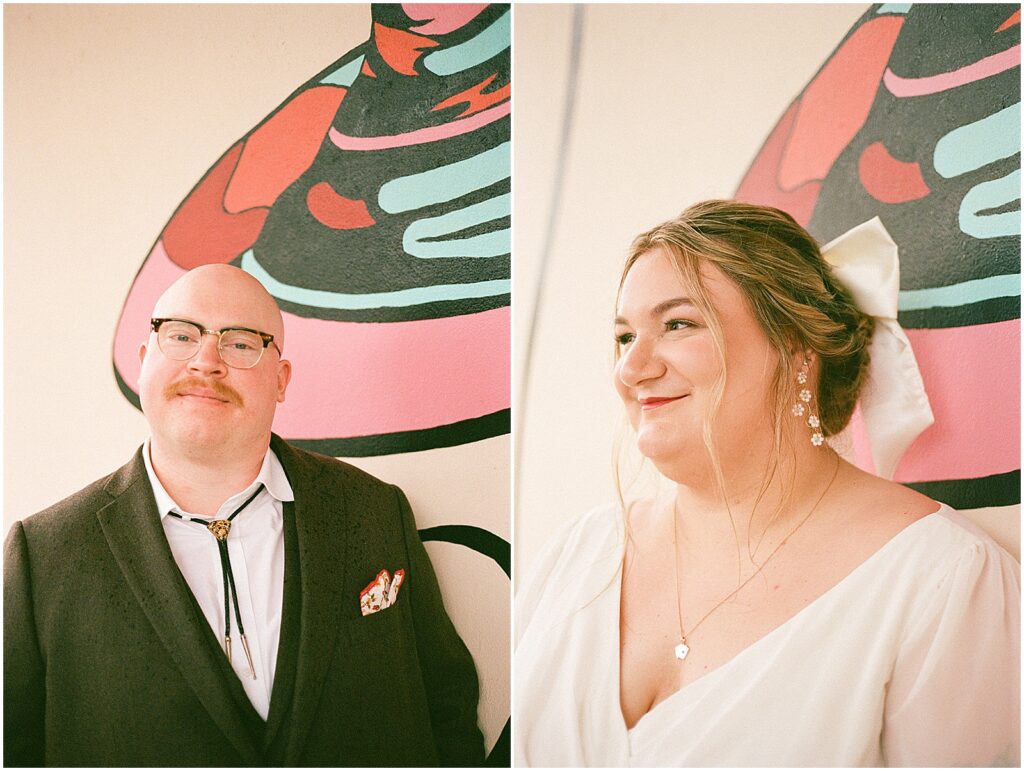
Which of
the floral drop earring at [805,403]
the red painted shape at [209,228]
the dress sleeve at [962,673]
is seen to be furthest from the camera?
the red painted shape at [209,228]

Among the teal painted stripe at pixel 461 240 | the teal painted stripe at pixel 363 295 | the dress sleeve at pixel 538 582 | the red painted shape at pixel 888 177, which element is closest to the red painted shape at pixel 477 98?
the teal painted stripe at pixel 461 240

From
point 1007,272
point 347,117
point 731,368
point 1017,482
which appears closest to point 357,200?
point 347,117

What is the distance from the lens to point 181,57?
85.9 inches

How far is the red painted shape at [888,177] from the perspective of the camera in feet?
6.93

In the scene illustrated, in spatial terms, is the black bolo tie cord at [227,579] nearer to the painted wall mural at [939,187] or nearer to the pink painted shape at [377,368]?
the pink painted shape at [377,368]

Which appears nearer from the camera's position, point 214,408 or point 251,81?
point 214,408

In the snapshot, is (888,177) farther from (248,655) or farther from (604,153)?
(248,655)

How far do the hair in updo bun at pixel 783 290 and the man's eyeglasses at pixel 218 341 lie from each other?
0.87 meters

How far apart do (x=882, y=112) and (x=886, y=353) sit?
53cm

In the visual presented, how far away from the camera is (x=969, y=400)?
2.08 m

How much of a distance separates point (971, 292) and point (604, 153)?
0.85 meters

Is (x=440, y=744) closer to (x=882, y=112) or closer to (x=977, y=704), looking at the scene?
(x=977, y=704)

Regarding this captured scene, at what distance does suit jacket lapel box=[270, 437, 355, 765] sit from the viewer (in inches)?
79.1

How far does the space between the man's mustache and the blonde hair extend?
0.93 meters
